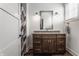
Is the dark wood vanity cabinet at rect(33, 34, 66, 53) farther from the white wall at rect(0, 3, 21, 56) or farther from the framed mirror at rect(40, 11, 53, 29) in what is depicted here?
the white wall at rect(0, 3, 21, 56)

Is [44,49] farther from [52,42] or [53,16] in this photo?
[53,16]

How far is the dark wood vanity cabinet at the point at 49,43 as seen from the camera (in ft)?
6.10

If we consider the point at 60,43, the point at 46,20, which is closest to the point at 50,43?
the point at 60,43

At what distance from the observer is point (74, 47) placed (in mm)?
1513

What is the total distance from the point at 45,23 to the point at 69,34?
23.3 inches

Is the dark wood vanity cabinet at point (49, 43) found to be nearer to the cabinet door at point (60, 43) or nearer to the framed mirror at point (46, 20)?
the cabinet door at point (60, 43)

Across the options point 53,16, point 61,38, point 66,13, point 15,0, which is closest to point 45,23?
point 53,16

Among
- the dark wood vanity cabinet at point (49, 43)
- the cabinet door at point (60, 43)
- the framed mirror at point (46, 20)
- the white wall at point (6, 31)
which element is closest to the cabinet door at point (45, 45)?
the dark wood vanity cabinet at point (49, 43)

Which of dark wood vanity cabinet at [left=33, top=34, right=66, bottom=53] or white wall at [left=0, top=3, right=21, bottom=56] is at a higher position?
white wall at [left=0, top=3, right=21, bottom=56]

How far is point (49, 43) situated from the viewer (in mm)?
1880

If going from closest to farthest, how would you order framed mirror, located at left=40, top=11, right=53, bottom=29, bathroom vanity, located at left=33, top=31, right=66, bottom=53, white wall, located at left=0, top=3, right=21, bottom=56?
white wall, located at left=0, top=3, right=21, bottom=56, framed mirror, located at left=40, top=11, right=53, bottom=29, bathroom vanity, located at left=33, top=31, right=66, bottom=53

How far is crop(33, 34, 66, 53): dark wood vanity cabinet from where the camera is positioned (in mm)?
1860

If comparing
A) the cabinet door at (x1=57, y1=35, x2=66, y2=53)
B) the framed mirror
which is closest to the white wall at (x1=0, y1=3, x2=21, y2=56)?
the framed mirror

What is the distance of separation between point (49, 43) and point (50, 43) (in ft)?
0.06
